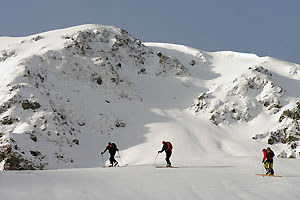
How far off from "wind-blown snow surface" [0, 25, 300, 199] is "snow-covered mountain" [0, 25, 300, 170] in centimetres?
14

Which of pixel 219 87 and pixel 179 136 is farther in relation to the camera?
pixel 219 87

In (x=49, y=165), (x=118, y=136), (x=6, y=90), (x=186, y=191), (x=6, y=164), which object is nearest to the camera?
(x=186, y=191)

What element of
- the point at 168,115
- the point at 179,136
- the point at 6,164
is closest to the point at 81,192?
the point at 6,164

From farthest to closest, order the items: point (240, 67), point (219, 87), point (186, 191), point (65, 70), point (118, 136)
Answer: point (240, 67), point (219, 87), point (65, 70), point (118, 136), point (186, 191)

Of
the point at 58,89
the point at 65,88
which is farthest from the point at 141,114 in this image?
the point at 58,89

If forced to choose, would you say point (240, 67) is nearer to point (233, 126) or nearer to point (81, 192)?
point (233, 126)

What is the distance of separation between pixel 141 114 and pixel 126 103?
363 cm

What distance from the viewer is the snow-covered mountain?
31620 mm

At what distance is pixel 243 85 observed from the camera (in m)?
46.7

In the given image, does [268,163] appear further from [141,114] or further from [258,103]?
[258,103]

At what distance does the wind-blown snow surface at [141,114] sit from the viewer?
1256 centimetres

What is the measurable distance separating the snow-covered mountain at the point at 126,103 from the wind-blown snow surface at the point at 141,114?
0.47ft

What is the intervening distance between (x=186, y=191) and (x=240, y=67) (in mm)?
51950

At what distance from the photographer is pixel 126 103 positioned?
4494 centimetres
